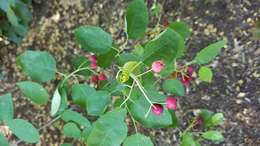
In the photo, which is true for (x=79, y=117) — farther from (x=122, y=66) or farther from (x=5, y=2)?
(x=5, y=2)

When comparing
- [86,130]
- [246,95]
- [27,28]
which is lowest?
[246,95]

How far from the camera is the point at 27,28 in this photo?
9.08ft

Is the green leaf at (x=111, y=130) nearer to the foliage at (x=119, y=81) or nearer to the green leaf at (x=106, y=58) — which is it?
the foliage at (x=119, y=81)

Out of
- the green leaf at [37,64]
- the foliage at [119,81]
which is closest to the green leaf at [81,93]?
the foliage at [119,81]

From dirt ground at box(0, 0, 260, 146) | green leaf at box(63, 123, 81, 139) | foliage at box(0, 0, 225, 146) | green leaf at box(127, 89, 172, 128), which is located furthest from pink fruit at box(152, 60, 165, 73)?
dirt ground at box(0, 0, 260, 146)

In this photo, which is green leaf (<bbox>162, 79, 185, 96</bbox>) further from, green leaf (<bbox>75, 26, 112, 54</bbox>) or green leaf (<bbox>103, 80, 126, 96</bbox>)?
green leaf (<bbox>75, 26, 112, 54</bbox>)

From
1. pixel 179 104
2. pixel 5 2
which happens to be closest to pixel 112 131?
pixel 179 104

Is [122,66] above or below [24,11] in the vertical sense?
below

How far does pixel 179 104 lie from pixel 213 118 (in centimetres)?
52

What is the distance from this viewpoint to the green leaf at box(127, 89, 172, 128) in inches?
41.8

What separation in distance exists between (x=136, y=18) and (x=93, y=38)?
108 mm

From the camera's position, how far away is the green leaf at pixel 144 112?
41.8 inches

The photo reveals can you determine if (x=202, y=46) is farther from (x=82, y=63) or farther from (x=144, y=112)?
(x=144, y=112)

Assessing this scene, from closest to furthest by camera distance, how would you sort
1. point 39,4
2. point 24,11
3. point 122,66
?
1. point 122,66
2. point 24,11
3. point 39,4
